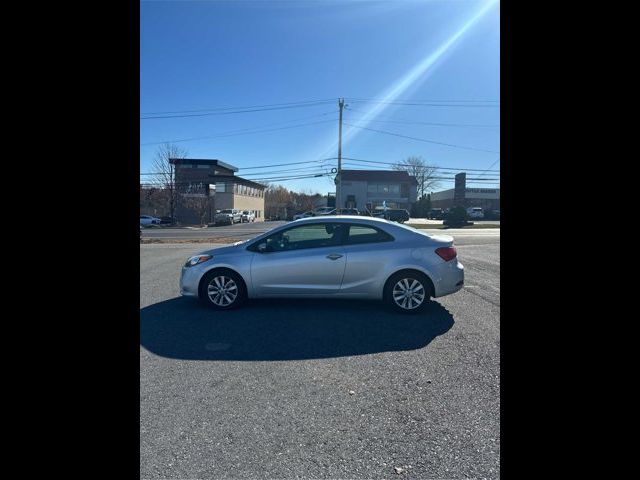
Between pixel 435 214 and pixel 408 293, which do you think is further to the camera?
pixel 435 214

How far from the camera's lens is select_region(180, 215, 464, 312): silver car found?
16.9 feet

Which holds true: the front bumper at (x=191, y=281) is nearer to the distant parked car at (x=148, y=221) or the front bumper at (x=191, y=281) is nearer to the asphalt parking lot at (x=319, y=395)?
the asphalt parking lot at (x=319, y=395)

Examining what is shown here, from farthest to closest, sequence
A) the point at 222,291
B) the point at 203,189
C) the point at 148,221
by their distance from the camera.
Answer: the point at 203,189 < the point at 148,221 < the point at 222,291

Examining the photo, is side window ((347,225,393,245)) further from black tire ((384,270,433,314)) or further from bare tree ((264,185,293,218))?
bare tree ((264,185,293,218))

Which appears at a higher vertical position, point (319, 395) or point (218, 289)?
point (218, 289)

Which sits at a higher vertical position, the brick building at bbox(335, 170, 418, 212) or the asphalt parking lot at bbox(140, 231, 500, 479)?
the brick building at bbox(335, 170, 418, 212)

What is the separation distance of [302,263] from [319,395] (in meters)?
2.57

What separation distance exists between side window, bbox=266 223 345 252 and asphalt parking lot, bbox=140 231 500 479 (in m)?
1.06

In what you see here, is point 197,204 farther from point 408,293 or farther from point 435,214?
point 408,293

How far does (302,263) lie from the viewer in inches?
207

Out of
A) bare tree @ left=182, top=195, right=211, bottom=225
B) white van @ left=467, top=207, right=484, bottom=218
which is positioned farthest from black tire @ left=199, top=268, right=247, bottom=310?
white van @ left=467, top=207, right=484, bottom=218

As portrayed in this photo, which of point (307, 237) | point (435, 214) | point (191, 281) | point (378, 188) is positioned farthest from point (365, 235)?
point (378, 188)
